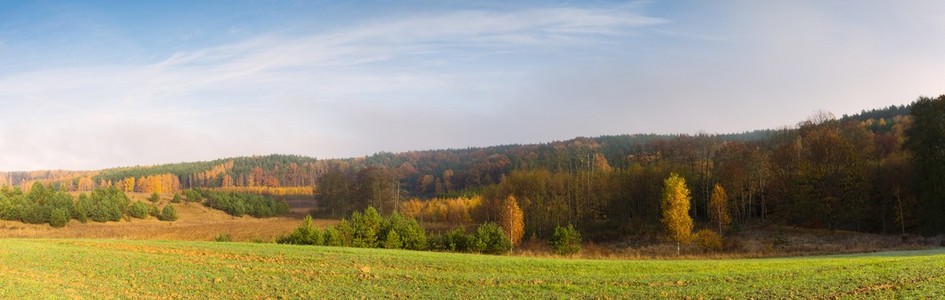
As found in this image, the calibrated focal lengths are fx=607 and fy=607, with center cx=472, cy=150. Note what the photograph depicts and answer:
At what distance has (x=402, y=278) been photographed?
25844 millimetres

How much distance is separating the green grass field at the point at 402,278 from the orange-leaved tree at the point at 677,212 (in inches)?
1146

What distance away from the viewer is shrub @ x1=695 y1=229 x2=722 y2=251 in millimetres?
61312

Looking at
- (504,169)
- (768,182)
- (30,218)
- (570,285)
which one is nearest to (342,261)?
(570,285)

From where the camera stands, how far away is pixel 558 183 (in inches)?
3703

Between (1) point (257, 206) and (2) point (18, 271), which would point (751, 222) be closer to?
(2) point (18, 271)

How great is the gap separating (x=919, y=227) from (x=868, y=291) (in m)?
55.0

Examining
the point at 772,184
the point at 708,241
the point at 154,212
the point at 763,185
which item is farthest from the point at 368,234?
the point at 154,212

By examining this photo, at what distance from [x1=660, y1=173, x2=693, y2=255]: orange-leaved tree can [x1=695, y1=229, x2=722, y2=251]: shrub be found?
1120 mm

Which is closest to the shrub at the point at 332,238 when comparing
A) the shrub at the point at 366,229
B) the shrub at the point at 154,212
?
the shrub at the point at 366,229

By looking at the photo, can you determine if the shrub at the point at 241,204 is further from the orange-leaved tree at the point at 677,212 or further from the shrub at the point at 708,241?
the shrub at the point at 708,241

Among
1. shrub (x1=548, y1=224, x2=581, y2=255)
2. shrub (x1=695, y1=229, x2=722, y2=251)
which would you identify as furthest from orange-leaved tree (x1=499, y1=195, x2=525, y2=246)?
shrub (x1=695, y1=229, x2=722, y2=251)

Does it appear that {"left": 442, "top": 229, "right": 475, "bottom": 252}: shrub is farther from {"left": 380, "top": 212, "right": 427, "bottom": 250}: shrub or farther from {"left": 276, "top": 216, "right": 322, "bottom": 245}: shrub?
{"left": 276, "top": 216, "right": 322, "bottom": 245}: shrub

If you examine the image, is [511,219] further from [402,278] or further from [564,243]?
[402,278]

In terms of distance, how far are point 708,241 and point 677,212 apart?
4.21 meters
